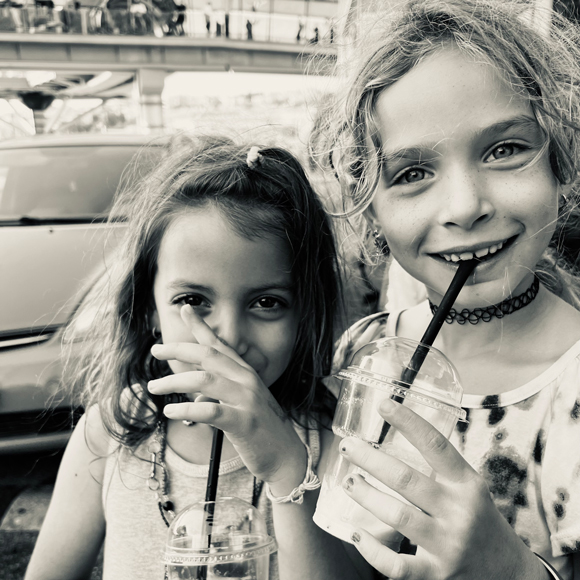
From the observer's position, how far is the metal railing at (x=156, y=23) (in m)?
13.9

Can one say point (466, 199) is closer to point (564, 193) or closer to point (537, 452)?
point (564, 193)

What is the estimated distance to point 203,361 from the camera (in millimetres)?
892

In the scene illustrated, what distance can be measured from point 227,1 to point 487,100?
15.9 m

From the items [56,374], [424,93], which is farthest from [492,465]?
[56,374]

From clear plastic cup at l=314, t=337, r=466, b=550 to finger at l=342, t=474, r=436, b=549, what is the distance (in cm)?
10

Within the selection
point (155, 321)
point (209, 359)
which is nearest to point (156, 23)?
point (155, 321)

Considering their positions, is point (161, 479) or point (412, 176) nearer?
point (412, 176)

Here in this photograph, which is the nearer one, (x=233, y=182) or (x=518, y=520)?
(x=518, y=520)

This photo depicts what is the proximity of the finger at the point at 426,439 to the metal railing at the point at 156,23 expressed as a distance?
14.2 metres

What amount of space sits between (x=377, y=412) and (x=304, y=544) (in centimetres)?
28

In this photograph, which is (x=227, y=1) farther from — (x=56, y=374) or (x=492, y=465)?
(x=492, y=465)

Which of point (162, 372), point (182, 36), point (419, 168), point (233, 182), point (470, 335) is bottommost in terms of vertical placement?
point (182, 36)

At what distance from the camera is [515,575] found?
75cm

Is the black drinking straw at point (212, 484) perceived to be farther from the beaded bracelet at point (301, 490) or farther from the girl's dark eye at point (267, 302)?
the girl's dark eye at point (267, 302)
